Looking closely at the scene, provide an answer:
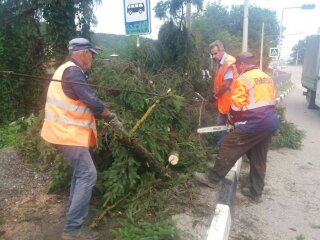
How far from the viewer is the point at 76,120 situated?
3490 mm

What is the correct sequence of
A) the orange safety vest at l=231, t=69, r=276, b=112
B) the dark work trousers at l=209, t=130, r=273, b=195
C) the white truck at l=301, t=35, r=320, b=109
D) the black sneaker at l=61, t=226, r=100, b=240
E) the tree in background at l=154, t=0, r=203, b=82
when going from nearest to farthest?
the black sneaker at l=61, t=226, r=100, b=240
the orange safety vest at l=231, t=69, r=276, b=112
the dark work trousers at l=209, t=130, r=273, b=195
the tree in background at l=154, t=0, r=203, b=82
the white truck at l=301, t=35, r=320, b=109

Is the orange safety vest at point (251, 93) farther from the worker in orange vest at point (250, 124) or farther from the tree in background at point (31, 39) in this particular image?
the tree in background at point (31, 39)

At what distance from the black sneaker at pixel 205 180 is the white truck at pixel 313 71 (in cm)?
852

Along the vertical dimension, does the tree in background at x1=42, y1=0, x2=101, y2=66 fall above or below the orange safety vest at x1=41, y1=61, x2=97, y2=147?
above

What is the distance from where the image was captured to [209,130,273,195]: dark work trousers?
4777 millimetres

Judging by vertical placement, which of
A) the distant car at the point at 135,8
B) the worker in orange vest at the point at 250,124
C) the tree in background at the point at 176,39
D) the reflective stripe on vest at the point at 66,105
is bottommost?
the worker in orange vest at the point at 250,124

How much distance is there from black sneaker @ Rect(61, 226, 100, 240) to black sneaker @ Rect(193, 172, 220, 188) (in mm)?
1829

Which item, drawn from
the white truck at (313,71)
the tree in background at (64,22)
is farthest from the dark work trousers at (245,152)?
the white truck at (313,71)

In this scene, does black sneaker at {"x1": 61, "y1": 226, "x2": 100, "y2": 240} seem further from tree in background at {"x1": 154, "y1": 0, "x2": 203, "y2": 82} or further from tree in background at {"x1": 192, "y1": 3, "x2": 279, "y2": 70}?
tree in background at {"x1": 192, "y1": 3, "x2": 279, "y2": 70}

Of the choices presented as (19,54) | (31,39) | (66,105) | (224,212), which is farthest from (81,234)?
(31,39)

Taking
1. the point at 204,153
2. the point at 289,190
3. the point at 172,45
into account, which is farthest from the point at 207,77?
the point at 289,190

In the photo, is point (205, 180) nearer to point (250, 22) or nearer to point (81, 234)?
point (81, 234)

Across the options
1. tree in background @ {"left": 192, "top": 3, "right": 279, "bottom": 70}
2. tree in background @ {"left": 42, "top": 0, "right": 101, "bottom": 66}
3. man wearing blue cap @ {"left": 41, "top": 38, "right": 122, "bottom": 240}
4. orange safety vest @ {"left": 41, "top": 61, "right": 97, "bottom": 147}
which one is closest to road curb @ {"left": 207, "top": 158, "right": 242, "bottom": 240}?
man wearing blue cap @ {"left": 41, "top": 38, "right": 122, "bottom": 240}

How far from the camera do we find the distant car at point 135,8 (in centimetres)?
617
